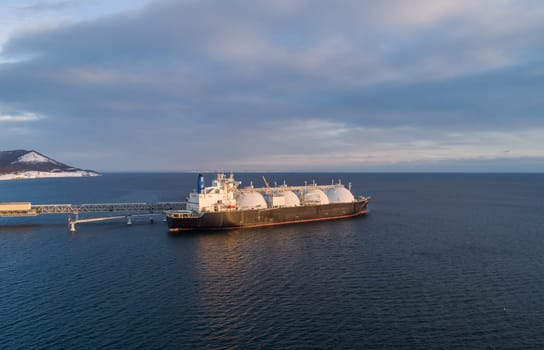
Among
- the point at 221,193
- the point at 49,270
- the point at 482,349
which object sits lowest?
the point at 482,349

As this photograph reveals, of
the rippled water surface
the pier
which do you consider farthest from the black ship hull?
the pier

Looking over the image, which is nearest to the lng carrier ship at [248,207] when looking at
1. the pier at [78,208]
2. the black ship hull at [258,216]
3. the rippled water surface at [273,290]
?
the black ship hull at [258,216]

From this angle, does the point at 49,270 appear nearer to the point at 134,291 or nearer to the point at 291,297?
the point at 134,291

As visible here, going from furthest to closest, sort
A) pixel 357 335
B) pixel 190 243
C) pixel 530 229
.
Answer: pixel 530 229
pixel 190 243
pixel 357 335

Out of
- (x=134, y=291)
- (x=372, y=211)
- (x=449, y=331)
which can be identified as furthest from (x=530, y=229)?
(x=134, y=291)

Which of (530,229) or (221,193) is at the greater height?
(221,193)

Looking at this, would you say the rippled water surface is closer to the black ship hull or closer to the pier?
the black ship hull
